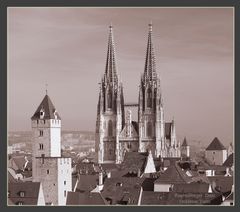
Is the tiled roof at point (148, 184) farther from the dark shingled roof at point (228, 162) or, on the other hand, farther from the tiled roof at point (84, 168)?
the dark shingled roof at point (228, 162)

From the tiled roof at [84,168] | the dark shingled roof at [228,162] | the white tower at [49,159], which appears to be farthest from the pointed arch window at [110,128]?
the white tower at [49,159]

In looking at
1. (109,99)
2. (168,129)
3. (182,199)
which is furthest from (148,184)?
(109,99)

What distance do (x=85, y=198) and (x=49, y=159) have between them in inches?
68.3

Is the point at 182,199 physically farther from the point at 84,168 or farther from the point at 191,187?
the point at 84,168

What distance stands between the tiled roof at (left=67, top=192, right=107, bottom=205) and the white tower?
0.84 ft

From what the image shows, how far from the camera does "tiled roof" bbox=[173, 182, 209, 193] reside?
113 ft

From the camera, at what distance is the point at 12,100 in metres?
33.6

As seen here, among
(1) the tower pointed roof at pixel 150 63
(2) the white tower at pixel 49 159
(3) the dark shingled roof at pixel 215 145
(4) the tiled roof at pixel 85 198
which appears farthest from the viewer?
(1) the tower pointed roof at pixel 150 63

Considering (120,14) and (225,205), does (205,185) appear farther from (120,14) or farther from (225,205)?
(120,14)

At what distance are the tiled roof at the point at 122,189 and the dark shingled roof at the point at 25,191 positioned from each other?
8.71 feet

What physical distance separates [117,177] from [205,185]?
5202 millimetres

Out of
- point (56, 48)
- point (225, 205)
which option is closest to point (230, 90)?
point (225, 205)

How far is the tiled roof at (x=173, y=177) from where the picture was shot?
3741 cm

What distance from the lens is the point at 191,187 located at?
34.9m
